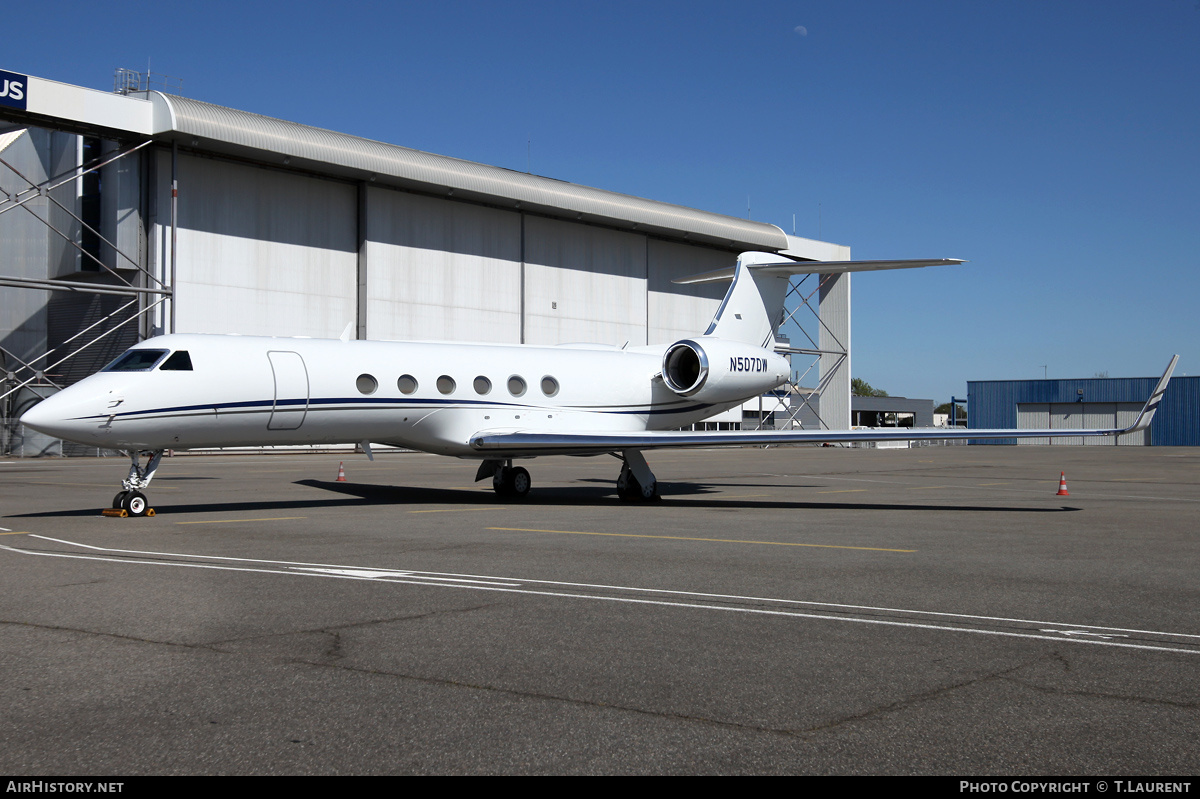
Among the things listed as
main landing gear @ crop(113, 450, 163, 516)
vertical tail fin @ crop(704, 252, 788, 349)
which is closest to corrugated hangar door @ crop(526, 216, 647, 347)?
vertical tail fin @ crop(704, 252, 788, 349)

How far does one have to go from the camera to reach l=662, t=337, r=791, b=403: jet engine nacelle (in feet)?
65.4

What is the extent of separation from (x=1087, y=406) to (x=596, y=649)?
81.8m

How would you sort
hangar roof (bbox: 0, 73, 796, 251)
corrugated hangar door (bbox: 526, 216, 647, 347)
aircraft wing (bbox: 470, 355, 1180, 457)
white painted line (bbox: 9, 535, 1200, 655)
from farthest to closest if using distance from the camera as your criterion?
corrugated hangar door (bbox: 526, 216, 647, 347), hangar roof (bbox: 0, 73, 796, 251), aircraft wing (bbox: 470, 355, 1180, 457), white painted line (bbox: 9, 535, 1200, 655)

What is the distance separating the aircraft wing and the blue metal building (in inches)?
2430

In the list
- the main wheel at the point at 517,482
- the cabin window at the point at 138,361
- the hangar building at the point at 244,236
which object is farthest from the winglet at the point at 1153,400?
the hangar building at the point at 244,236

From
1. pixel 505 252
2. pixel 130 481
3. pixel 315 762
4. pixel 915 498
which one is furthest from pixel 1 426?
pixel 315 762

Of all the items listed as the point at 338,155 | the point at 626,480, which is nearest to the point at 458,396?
the point at 626,480

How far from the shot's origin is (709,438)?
16.3 meters

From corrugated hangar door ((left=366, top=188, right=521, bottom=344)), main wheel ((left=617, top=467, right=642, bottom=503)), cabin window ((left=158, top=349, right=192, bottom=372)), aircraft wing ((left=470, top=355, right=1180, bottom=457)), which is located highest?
corrugated hangar door ((left=366, top=188, right=521, bottom=344))

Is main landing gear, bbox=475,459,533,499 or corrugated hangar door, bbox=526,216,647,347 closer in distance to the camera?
main landing gear, bbox=475,459,533,499

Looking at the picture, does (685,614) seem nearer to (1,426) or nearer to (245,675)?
(245,675)

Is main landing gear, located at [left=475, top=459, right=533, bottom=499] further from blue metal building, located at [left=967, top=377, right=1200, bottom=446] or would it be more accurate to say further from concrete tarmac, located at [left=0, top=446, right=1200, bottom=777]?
blue metal building, located at [left=967, top=377, right=1200, bottom=446]

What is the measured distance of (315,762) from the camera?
379 centimetres

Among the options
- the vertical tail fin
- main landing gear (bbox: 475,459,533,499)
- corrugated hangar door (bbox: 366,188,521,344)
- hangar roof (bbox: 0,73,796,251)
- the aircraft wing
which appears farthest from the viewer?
corrugated hangar door (bbox: 366,188,521,344)
